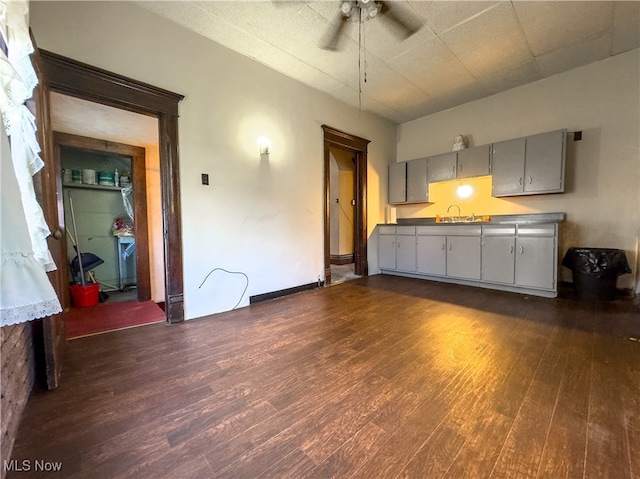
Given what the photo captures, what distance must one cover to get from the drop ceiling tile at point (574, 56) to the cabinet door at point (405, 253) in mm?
2621

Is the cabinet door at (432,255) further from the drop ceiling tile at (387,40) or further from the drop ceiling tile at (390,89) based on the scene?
the drop ceiling tile at (387,40)

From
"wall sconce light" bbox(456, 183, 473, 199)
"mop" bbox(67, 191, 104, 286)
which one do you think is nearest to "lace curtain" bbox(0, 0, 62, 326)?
"mop" bbox(67, 191, 104, 286)

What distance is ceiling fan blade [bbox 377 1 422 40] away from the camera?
2.28 meters

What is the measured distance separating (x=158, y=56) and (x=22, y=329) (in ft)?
7.57

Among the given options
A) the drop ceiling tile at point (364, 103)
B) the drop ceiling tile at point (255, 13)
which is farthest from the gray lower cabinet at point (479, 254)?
the drop ceiling tile at point (255, 13)

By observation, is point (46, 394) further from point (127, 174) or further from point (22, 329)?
point (127, 174)

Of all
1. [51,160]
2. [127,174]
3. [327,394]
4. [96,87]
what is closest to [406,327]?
[327,394]

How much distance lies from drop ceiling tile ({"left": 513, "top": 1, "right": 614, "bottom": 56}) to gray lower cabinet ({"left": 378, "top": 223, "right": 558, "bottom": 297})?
1.94 m

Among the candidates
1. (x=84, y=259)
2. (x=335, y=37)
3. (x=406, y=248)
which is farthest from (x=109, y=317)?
(x=406, y=248)

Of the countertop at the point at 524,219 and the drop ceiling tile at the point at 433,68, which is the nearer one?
the drop ceiling tile at the point at 433,68

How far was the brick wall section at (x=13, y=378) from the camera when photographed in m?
1.00

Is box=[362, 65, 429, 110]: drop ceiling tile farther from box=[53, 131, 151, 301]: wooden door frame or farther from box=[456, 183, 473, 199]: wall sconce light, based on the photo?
box=[53, 131, 151, 301]: wooden door frame

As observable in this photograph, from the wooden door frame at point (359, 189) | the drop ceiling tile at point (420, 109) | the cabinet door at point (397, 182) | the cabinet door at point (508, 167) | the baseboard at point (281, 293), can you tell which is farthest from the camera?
the cabinet door at point (397, 182)

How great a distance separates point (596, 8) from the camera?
2305mm
